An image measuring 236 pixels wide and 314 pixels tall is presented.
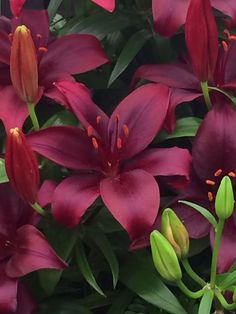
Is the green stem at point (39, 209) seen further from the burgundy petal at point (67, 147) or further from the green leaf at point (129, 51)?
the green leaf at point (129, 51)

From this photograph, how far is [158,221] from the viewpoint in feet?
2.21

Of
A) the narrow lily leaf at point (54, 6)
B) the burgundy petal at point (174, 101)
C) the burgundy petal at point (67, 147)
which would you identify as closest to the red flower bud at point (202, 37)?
the burgundy petal at point (174, 101)

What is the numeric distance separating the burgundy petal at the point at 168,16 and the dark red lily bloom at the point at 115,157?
2.3 inches

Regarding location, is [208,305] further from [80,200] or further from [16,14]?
[16,14]

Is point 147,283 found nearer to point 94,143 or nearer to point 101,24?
point 94,143

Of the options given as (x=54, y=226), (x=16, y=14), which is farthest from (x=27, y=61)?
(x=54, y=226)

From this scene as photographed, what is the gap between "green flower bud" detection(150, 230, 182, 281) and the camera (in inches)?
23.3

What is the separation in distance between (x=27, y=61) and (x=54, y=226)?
17 centimetres

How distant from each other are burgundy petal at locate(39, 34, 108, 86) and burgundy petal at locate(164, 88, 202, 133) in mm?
89

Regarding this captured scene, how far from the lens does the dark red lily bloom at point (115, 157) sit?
2.13 feet

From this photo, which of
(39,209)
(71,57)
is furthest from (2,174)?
(71,57)

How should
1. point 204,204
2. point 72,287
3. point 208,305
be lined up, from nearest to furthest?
1. point 208,305
2. point 204,204
3. point 72,287

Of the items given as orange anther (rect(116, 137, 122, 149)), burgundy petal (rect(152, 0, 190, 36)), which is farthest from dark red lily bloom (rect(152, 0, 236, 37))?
orange anther (rect(116, 137, 122, 149))

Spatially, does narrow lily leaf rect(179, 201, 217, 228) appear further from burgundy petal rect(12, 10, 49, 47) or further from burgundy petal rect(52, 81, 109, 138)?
burgundy petal rect(12, 10, 49, 47)
